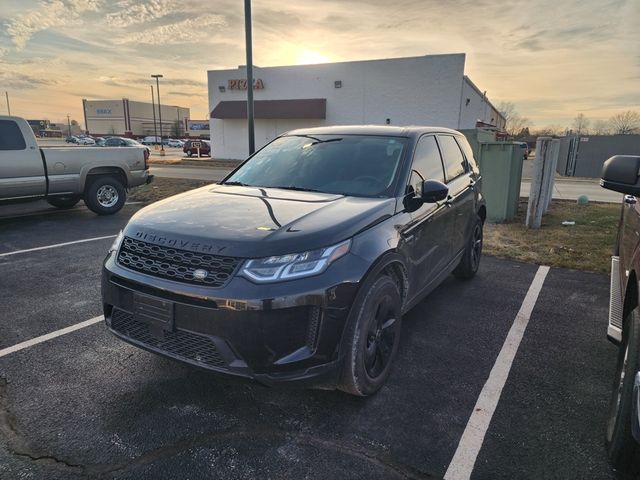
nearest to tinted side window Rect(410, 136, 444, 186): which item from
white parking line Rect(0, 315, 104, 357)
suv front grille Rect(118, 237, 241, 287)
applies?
suv front grille Rect(118, 237, 241, 287)

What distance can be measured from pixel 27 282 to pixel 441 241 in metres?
4.76

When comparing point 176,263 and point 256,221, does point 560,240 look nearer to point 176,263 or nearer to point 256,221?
point 256,221

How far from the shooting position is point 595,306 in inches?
186

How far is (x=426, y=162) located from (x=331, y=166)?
87 centimetres

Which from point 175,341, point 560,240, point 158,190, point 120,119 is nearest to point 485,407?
point 175,341

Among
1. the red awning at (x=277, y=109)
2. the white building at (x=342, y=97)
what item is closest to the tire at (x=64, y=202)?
the red awning at (x=277, y=109)

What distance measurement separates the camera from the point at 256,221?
9.01 ft

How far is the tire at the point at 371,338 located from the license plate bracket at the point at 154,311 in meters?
1.03

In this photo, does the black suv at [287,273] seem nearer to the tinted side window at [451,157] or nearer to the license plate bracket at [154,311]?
the license plate bracket at [154,311]

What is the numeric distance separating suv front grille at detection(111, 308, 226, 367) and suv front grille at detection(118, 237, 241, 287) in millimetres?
318

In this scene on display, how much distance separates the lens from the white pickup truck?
26.1 ft

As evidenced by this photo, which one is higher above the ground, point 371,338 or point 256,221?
point 256,221

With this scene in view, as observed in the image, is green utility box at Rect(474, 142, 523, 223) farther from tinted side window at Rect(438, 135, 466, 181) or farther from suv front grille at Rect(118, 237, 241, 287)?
suv front grille at Rect(118, 237, 241, 287)

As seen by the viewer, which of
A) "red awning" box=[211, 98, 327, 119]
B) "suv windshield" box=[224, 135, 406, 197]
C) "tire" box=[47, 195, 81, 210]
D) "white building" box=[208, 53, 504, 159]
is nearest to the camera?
"suv windshield" box=[224, 135, 406, 197]
